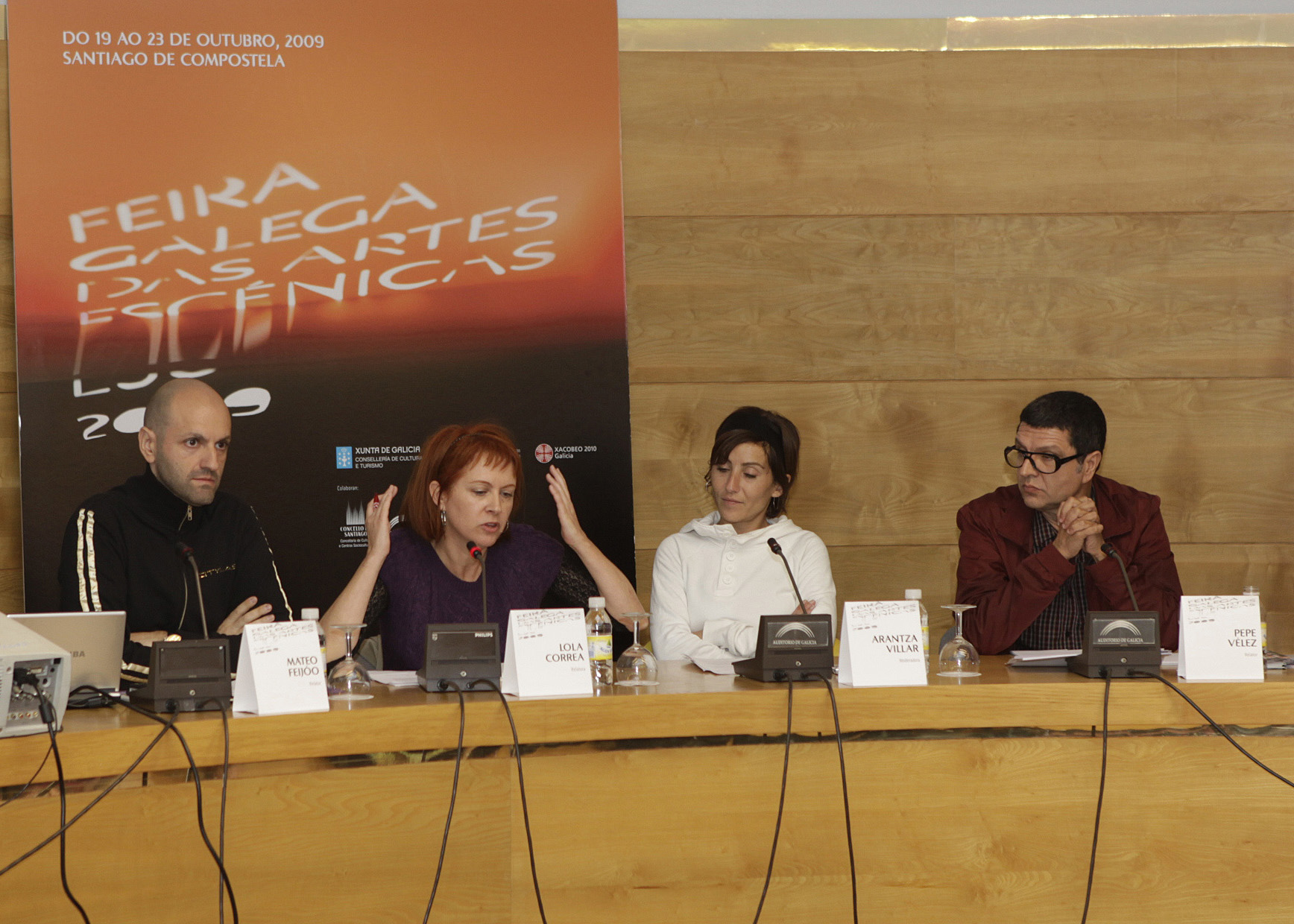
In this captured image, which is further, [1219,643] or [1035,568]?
[1035,568]

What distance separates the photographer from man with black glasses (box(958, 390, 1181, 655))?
2.76 m

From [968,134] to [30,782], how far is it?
308cm

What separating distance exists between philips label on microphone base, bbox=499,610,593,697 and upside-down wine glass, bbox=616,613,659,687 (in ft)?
0.32

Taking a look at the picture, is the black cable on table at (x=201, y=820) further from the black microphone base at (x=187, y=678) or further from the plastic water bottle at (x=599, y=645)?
the plastic water bottle at (x=599, y=645)

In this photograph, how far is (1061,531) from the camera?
105 inches

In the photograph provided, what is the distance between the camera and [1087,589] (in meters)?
2.80

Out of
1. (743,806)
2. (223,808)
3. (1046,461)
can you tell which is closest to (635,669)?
(743,806)

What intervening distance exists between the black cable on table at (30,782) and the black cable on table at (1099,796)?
1636 millimetres

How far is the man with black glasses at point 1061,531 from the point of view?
276 centimetres

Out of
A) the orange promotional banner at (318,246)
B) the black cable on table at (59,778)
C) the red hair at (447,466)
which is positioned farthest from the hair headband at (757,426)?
the black cable on table at (59,778)

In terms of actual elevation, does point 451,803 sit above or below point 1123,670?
below

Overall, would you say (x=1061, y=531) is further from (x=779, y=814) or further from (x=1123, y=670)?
(x=779, y=814)

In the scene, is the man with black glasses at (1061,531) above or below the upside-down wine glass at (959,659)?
above

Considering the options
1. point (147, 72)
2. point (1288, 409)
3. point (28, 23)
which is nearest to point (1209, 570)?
point (1288, 409)
